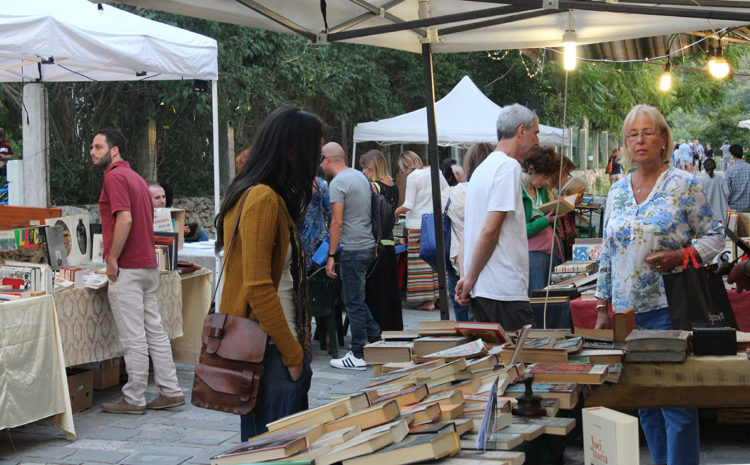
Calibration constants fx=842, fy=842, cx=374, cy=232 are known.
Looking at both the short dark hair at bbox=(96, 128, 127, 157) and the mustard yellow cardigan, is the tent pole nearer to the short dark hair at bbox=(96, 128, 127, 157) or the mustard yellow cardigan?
the short dark hair at bbox=(96, 128, 127, 157)

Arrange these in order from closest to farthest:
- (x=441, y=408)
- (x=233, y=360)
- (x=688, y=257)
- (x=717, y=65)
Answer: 1. (x=441, y=408)
2. (x=233, y=360)
3. (x=688, y=257)
4. (x=717, y=65)

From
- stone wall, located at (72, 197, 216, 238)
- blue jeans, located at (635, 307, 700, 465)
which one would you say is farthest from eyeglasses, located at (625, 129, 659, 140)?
stone wall, located at (72, 197, 216, 238)

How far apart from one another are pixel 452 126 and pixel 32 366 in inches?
371

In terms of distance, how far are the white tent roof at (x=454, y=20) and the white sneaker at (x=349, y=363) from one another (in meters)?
2.84

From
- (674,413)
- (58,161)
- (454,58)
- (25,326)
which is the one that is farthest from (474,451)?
(454,58)

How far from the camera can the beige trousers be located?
5762mm

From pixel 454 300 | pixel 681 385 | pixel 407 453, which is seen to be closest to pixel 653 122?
pixel 681 385

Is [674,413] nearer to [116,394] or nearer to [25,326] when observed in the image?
[25,326]

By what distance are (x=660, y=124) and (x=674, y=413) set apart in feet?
4.31

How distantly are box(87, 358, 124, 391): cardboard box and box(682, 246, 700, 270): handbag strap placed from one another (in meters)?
4.57

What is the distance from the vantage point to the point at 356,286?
23.6ft

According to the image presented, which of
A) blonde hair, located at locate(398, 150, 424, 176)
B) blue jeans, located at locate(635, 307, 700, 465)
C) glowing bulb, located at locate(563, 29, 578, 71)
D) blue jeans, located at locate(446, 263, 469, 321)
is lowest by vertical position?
blue jeans, located at locate(635, 307, 700, 465)

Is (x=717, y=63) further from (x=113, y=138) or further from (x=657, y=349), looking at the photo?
(x=657, y=349)

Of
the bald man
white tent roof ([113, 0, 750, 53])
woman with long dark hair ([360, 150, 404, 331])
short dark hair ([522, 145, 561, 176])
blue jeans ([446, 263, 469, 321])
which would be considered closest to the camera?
white tent roof ([113, 0, 750, 53])
